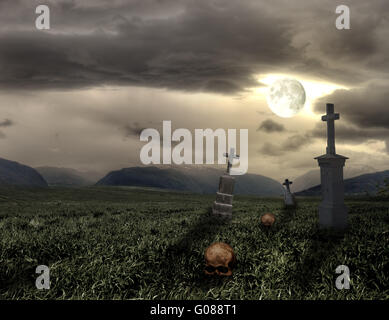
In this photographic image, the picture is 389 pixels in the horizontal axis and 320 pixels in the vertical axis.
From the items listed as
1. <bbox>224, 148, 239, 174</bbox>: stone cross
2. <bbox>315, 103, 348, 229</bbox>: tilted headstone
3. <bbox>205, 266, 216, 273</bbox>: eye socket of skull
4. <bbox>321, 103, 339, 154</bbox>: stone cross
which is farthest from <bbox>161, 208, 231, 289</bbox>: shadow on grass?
<bbox>224, 148, 239, 174</bbox>: stone cross

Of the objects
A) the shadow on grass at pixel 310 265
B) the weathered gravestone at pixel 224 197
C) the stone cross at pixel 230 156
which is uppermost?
the stone cross at pixel 230 156

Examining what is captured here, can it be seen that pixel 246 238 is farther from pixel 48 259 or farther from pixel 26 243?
pixel 26 243

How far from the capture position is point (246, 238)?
9711 mm

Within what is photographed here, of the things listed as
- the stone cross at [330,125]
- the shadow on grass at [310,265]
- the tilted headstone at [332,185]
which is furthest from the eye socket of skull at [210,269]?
the stone cross at [330,125]

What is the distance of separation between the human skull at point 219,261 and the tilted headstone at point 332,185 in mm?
6968

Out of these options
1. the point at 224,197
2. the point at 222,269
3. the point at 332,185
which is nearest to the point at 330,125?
the point at 332,185

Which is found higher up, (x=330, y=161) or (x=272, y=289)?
(x=330, y=161)

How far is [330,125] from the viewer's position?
13211 millimetres

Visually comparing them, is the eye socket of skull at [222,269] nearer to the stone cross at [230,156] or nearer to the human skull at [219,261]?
the human skull at [219,261]

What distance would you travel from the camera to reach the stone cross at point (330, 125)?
1303cm

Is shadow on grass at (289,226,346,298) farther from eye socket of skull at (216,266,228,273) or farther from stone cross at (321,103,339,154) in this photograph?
stone cross at (321,103,339,154)

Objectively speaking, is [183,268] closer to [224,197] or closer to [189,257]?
[189,257]
